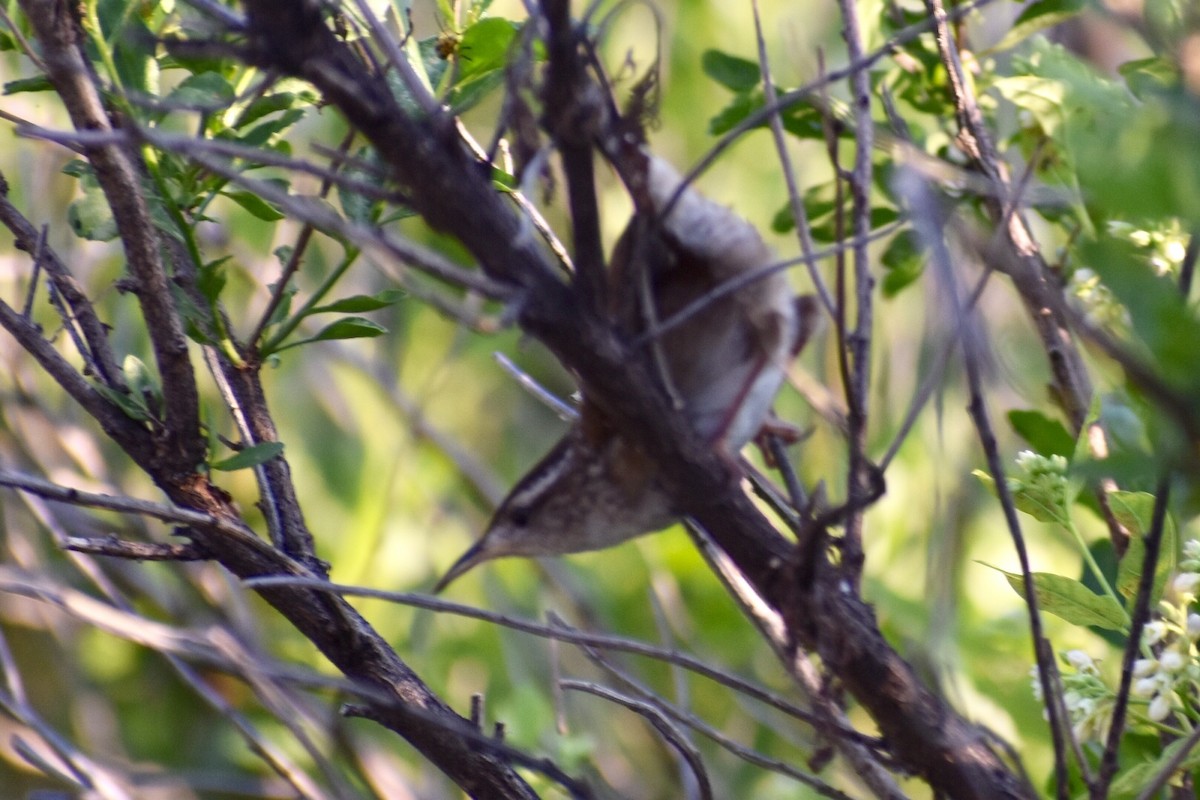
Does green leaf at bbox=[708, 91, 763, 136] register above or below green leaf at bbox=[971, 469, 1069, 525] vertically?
above

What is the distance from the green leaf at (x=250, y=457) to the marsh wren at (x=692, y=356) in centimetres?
44

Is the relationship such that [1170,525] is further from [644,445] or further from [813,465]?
[813,465]

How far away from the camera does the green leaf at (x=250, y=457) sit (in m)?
1.67

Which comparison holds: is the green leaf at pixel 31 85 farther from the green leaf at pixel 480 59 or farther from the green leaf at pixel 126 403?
the green leaf at pixel 480 59

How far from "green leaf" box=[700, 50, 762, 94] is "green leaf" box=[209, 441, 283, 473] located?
1.23m

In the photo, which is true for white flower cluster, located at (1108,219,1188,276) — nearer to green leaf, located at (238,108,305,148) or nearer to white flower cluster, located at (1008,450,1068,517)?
white flower cluster, located at (1008,450,1068,517)

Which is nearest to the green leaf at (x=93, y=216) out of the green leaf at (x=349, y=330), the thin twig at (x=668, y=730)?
the green leaf at (x=349, y=330)

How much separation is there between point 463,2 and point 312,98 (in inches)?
15.0

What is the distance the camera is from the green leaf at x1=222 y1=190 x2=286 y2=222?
187 centimetres

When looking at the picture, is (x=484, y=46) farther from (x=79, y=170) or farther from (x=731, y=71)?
(x=731, y=71)

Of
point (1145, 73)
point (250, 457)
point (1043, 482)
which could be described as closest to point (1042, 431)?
point (1043, 482)

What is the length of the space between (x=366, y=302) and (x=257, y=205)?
0.23 meters

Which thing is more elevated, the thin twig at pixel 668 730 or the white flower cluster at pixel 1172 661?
the white flower cluster at pixel 1172 661

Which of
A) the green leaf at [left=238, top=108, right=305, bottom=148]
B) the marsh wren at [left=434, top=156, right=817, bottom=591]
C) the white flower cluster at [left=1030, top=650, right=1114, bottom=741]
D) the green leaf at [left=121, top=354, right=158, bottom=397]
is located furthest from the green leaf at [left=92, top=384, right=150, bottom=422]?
the white flower cluster at [left=1030, top=650, right=1114, bottom=741]
